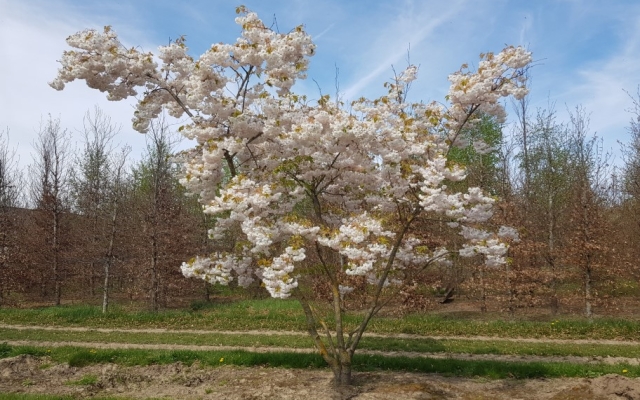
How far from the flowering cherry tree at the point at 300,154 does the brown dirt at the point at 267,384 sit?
27.1 inches

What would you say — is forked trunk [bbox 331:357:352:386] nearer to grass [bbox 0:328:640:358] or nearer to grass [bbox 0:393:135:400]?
grass [bbox 0:393:135:400]

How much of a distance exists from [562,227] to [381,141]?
13.3m

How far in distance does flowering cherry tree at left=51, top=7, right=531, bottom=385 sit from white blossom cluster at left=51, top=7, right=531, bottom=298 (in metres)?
0.02

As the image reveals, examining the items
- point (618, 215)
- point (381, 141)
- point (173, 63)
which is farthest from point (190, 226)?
point (618, 215)

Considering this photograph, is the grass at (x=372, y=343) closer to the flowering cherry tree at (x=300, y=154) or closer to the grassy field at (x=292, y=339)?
the grassy field at (x=292, y=339)

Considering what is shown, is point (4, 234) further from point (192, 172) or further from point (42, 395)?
→ point (192, 172)

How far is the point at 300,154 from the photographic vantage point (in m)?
6.75

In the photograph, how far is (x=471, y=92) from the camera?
6.35m

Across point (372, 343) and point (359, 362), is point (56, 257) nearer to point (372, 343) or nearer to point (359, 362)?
point (372, 343)

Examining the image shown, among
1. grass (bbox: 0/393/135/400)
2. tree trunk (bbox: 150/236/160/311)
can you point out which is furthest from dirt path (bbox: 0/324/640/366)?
grass (bbox: 0/393/135/400)

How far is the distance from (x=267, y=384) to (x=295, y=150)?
346 centimetres

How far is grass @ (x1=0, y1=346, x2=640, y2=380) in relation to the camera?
7.86 m

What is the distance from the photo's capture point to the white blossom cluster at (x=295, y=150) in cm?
613

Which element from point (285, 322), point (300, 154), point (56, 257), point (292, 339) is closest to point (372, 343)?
point (292, 339)
